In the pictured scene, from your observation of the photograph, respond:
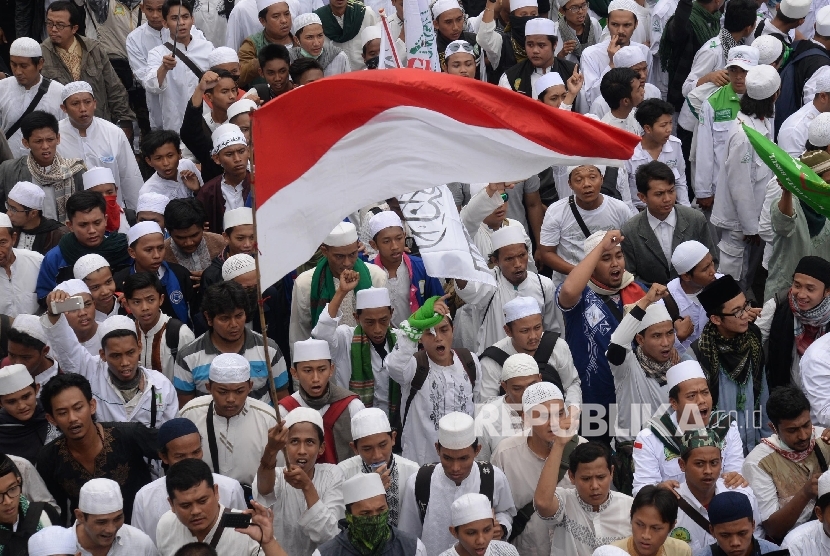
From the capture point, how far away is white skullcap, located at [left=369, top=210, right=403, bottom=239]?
11242 millimetres

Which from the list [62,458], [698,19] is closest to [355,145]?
[62,458]

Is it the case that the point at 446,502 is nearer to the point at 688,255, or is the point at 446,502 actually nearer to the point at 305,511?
the point at 305,511

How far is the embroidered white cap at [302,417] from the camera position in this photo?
9.39 m

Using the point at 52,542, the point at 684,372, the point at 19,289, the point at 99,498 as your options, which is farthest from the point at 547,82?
the point at 52,542

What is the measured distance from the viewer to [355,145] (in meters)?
A: 8.15

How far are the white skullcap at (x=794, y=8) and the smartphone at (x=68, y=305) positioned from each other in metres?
7.17

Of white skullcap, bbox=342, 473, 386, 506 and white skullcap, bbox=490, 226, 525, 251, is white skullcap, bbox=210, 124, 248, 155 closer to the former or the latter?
white skullcap, bbox=490, 226, 525, 251

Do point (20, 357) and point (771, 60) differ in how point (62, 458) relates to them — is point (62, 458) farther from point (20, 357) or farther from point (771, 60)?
point (771, 60)

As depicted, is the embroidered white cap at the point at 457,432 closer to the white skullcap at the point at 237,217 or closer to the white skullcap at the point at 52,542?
the white skullcap at the point at 52,542

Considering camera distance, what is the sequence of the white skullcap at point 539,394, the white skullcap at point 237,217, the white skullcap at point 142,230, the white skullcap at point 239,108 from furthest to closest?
1. the white skullcap at point 239,108
2. the white skullcap at point 237,217
3. the white skullcap at point 142,230
4. the white skullcap at point 539,394

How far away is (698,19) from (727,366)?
16.7ft

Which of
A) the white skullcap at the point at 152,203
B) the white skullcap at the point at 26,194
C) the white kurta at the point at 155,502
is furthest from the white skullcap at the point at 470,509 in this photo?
the white skullcap at the point at 26,194

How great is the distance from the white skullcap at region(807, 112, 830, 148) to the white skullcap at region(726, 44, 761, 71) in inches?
52.6

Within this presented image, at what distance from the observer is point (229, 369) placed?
9.69 metres
